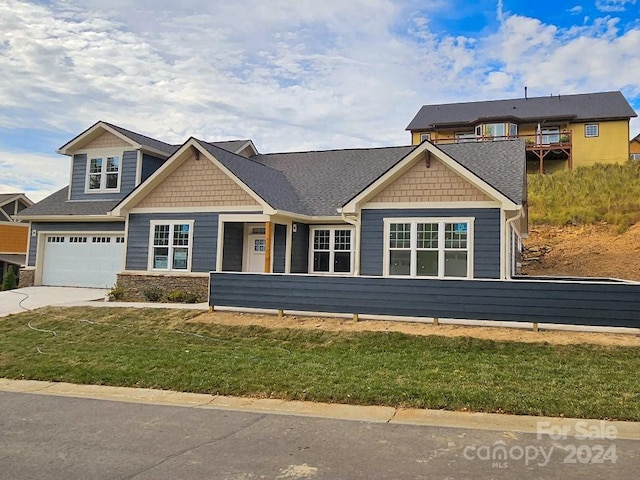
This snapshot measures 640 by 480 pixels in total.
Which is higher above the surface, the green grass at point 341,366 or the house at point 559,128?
the house at point 559,128

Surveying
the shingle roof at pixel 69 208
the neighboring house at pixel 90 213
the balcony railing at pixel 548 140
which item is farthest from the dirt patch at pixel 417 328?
the balcony railing at pixel 548 140

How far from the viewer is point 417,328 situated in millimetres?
11492

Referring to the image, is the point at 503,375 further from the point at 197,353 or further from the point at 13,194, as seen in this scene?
the point at 13,194

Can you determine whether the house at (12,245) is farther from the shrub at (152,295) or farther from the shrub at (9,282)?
the shrub at (152,295)

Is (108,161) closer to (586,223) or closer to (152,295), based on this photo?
(152,295)

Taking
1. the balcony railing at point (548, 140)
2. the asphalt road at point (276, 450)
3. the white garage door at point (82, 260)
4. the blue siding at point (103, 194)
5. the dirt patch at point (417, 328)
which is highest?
the balcony railing at point (548, 140)

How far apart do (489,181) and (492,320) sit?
5.42 meters

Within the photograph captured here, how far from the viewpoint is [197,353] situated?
32.9 feet

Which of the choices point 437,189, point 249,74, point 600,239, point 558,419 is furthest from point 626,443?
point 600,239

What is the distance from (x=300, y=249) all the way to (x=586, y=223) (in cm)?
1911

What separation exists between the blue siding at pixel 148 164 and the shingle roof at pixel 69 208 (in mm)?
1547

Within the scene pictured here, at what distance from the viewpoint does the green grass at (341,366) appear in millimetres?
6988

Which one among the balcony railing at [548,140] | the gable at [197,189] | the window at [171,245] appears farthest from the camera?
the balcony railing at [548,140]

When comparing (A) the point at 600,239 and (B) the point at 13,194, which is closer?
(A) the point at 600,239
